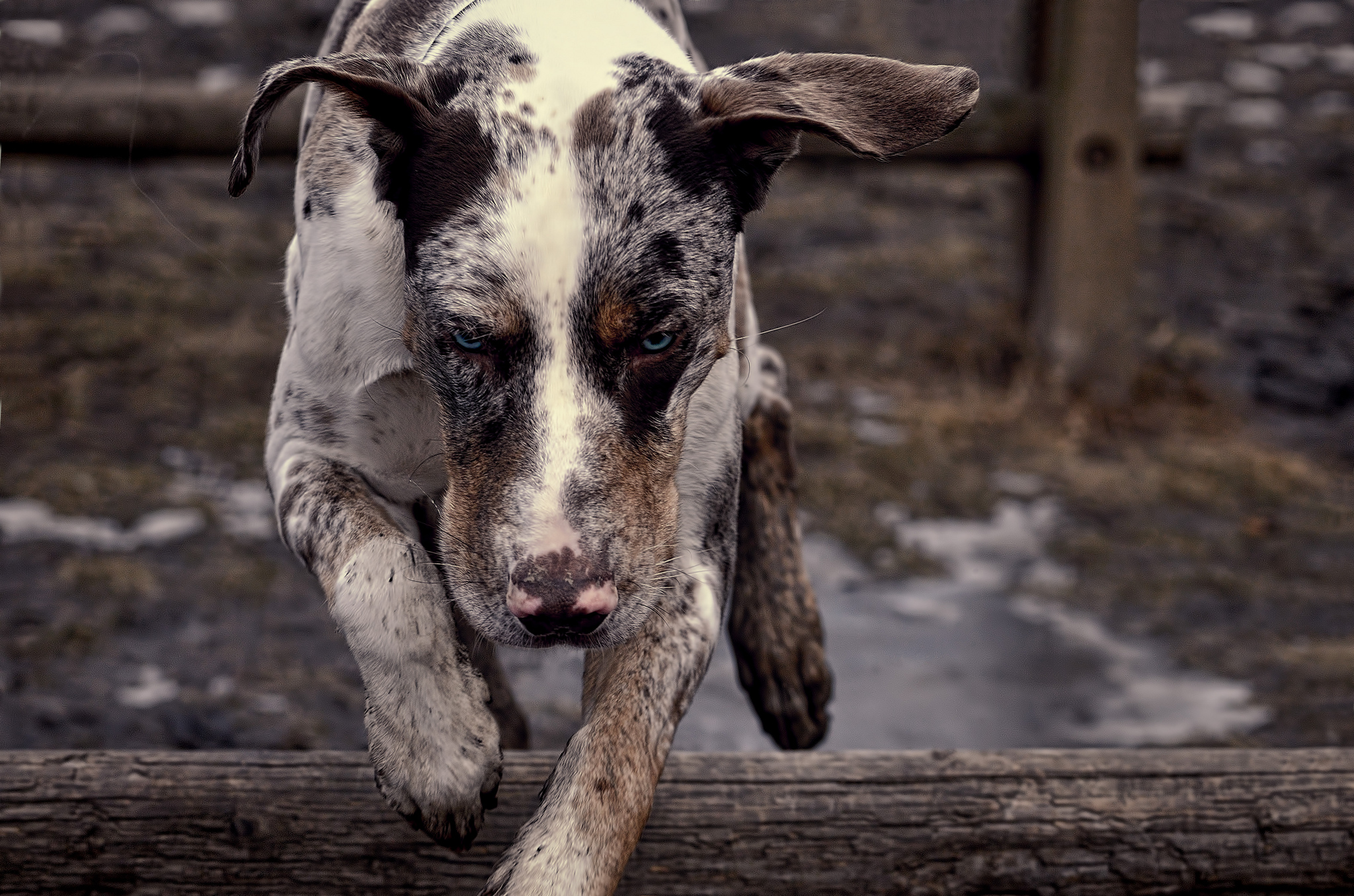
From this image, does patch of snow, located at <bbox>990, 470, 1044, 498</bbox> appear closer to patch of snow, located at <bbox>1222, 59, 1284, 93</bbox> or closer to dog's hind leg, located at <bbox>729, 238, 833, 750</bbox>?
dog's hind leg, located at <bbox>729, 238, 833, 750</bbox>

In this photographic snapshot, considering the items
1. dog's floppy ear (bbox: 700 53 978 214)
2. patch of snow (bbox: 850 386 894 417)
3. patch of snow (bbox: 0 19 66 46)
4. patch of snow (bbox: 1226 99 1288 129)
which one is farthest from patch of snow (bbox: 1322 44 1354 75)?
dog's floppy ear (bbox: 700 53 978 214)

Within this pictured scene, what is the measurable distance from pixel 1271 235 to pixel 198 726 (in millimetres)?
6841

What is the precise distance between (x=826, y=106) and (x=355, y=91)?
66cm

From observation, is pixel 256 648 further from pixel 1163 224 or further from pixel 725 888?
pixel 1163 224

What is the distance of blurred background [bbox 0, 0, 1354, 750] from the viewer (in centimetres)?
437

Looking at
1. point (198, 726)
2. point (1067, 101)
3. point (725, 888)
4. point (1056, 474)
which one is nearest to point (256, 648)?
point (198, 726)

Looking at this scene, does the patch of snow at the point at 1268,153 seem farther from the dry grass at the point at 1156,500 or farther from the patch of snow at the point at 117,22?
the patch of snow at the point at 117,22

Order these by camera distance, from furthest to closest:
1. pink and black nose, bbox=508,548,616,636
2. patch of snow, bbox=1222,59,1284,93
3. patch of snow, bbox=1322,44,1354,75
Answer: patch of snow, bbox=1222,59,1284,93
patch of snow, bbox=1322,44,1354,75
pink and black nose, bbox=508,548,616,636

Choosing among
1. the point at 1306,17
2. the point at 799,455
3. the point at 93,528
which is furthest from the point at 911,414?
the point at 1306,17

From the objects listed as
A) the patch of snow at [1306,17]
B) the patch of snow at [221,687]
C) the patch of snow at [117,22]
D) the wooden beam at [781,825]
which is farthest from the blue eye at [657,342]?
the patch of snow at [1306,17]

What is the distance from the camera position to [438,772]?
6.45 ft

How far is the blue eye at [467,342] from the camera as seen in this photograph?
195 cm

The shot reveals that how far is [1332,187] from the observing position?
878 cm

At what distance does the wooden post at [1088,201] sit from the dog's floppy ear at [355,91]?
15.1 ft
